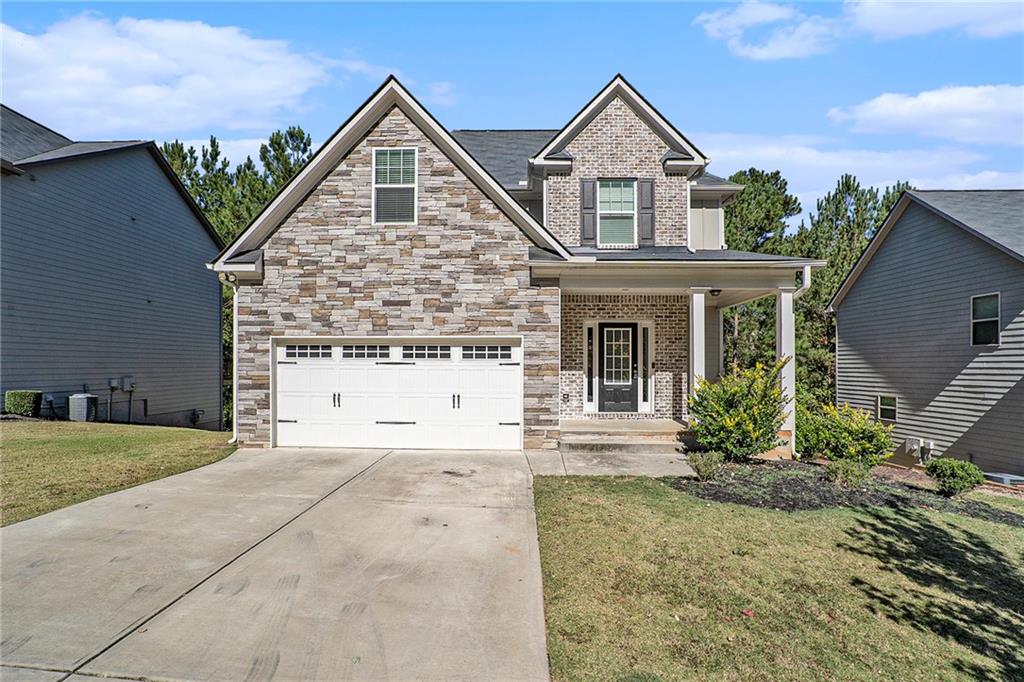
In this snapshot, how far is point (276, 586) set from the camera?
15.0 feet

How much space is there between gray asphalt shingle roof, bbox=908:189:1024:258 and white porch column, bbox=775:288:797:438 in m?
5.59

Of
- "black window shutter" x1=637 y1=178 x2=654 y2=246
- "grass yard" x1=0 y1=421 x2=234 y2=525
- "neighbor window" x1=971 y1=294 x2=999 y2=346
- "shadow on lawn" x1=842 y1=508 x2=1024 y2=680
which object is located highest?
"black window shutter" x1=637 y1=178 x2=654 y2=246

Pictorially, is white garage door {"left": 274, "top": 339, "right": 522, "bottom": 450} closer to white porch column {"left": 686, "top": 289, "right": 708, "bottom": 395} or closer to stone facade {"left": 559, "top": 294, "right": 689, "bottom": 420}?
stone facade {"left": 559, "top": 294, "right": 689, "bottom": 420}

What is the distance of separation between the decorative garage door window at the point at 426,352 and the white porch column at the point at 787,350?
22.0ft

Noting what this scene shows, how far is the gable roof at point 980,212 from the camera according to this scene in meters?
12.3

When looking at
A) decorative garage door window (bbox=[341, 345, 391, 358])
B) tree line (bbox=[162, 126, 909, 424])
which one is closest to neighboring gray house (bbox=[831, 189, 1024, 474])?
tree line (bbox=[162, 126, 909, 424])

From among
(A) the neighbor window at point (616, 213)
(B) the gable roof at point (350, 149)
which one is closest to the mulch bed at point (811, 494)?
(B) the gable roof at point (350, 149)

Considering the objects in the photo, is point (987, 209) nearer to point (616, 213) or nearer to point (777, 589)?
point (616, 213)

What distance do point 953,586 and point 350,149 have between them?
37.1ft

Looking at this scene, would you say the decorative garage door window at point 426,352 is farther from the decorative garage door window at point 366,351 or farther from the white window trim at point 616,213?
the white window trim at point 616,213

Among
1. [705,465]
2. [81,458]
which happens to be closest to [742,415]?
[705,465]

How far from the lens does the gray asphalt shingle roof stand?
40.6ft

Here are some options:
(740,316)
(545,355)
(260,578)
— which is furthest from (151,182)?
(740,316)

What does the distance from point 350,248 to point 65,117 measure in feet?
60.1
